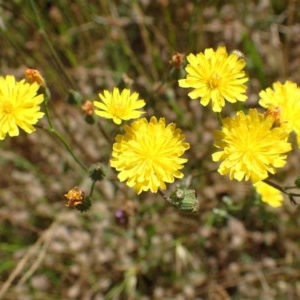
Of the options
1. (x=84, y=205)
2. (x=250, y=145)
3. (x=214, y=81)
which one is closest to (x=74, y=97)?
(x=84, y=205)

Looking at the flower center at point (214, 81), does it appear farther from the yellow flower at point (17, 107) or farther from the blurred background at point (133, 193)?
the blurred background at point (133, 193)

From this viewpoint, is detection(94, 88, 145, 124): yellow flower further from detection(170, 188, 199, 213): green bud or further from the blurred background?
the blurred background

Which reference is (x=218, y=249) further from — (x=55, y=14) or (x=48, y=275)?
(x=55, y=14)

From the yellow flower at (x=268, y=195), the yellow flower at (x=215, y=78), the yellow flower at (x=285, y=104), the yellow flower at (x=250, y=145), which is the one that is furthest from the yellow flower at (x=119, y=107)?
the yellow flower at (x=268, y=195)

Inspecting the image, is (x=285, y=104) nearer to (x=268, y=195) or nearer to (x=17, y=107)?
(x=268, y=195)

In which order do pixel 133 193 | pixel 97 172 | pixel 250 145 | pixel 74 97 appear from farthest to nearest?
pixel 133 193 → pixel 74 97 → pixel 97 172 → pixel 250 145

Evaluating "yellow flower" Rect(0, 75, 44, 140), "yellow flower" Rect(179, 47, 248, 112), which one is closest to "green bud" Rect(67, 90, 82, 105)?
"yellow flower" Rect(0, 75, 44, 140)
